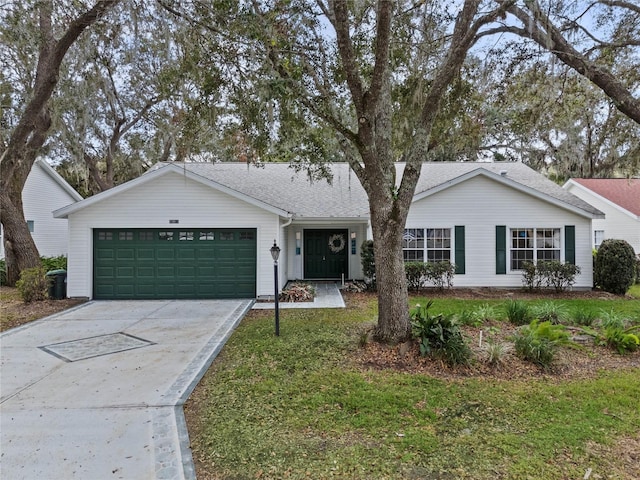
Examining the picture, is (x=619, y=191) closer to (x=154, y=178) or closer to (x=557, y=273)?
(x=557, y=273)

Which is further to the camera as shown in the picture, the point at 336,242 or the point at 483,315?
the point at 336,242

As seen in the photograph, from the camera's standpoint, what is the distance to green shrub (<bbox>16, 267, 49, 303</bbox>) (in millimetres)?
9477

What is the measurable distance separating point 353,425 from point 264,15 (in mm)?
5707

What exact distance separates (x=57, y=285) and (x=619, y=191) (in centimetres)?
2419

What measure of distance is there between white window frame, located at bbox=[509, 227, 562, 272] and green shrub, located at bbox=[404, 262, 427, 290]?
120 inches

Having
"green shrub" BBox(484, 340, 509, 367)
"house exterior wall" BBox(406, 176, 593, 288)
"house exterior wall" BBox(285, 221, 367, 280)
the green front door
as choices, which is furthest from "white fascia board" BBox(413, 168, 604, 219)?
"green shrub" BBox(484, 340, 509, 367)

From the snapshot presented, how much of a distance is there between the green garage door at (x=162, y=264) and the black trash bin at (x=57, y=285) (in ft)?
2.79

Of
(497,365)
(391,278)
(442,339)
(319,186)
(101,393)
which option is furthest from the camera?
(319,186)

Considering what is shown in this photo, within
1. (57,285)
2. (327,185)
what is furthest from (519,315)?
(57,285)

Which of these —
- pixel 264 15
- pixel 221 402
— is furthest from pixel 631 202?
pixel 221 402

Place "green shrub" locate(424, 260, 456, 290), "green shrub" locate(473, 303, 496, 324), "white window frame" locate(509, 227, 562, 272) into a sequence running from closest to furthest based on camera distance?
1. "green shrub" locate(473, 303, 496, 324)
2. "green shrub" locate(424, 260, 456, 290)
3. "white window frame" locate(509, 227, 562, 272)

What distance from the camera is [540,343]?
509cm

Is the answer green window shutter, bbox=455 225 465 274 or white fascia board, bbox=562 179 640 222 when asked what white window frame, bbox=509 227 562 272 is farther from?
white fascia board, bbox=562 179 640 222

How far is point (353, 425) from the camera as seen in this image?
352 centimetres
